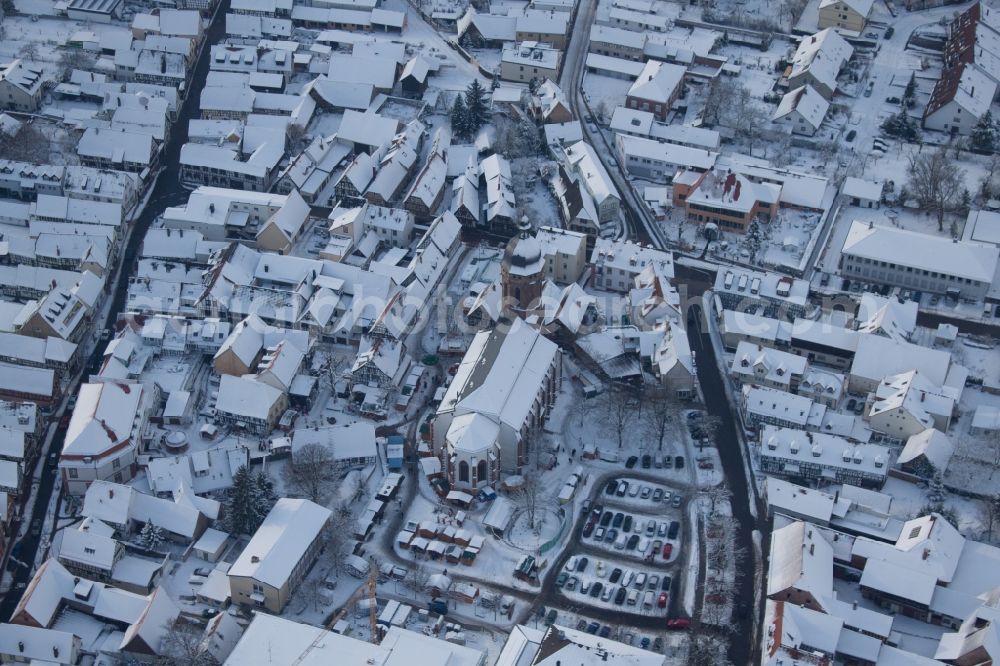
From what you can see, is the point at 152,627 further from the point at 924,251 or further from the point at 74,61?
the point at 74,61

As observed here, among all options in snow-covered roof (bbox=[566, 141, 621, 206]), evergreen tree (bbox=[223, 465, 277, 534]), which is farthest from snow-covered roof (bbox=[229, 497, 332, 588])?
snow-covered roof (bbox=[566, 141, 621, 206])

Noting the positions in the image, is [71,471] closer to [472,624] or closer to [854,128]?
[472,624]

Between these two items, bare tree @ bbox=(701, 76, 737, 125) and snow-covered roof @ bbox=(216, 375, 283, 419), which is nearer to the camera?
snow-covered roof @ bbox=(216, 375, 283, 419)

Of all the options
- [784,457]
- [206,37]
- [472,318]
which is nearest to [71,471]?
[472,318]

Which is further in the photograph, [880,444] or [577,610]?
[880,444]

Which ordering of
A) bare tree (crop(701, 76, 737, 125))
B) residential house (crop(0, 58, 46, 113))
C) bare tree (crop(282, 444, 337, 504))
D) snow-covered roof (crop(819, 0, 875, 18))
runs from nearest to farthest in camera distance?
bare tree (crop(282, 444, 337, 504)), residential house (crop(0, 58, 46, 113)), bare tree (crop(701, 76, 737, 125)), snow-covered roof (crop(819, 0, 875, 18))

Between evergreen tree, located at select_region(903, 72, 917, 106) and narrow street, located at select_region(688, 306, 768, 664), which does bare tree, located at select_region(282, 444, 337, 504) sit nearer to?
narrow street, located at select_region(688, 306, 768, 664)

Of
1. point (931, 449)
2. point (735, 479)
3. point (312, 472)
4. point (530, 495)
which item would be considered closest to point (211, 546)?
point (312, 472)
